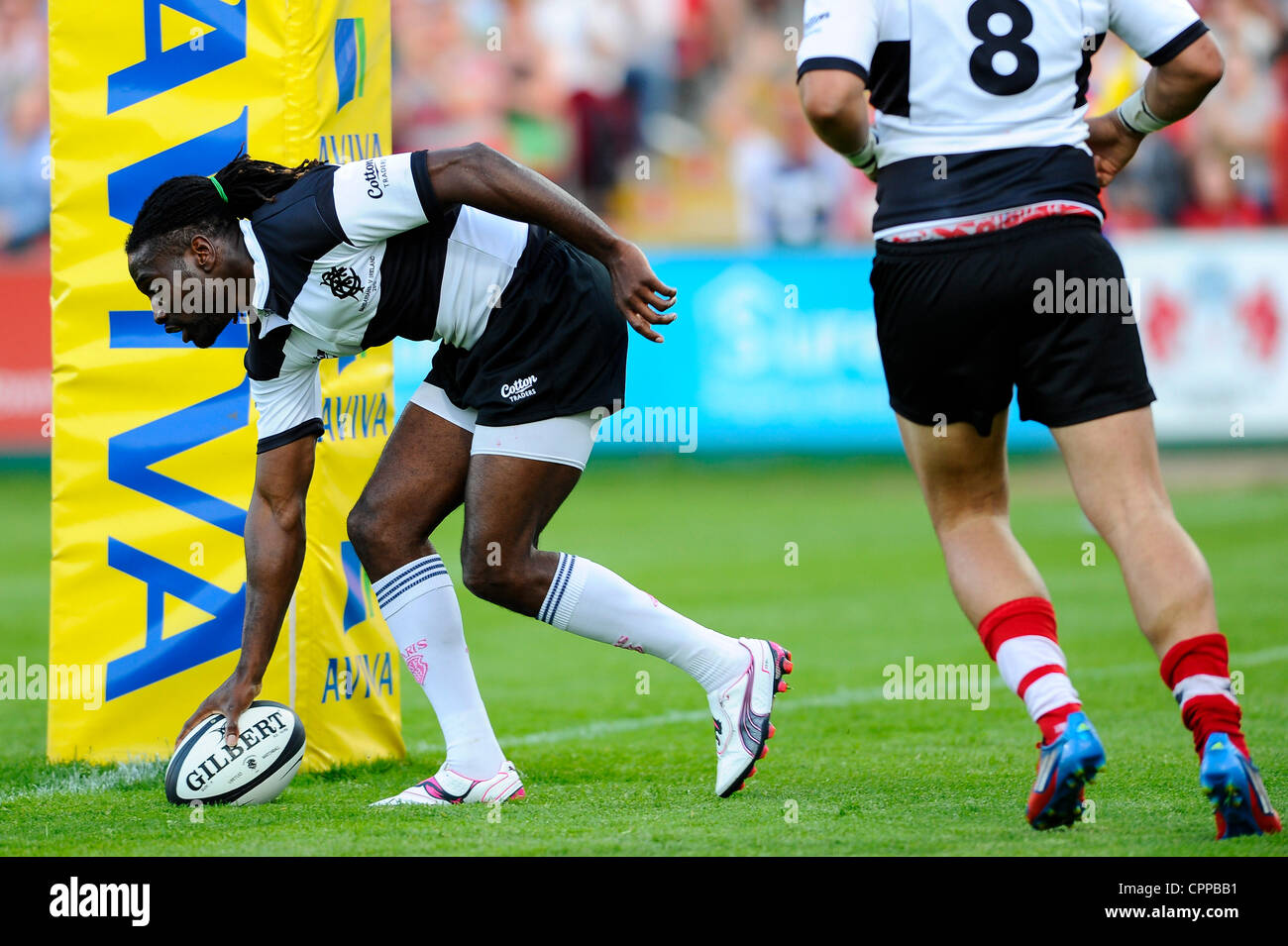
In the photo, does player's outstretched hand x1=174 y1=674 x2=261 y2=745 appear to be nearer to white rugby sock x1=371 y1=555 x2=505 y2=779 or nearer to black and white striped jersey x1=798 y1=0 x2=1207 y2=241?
white rugby sock x1=371 y1=555 x2=505 y2=779

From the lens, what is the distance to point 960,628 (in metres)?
8.11

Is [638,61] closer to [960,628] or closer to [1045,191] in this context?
[960,628]

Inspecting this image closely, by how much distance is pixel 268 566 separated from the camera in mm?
4426

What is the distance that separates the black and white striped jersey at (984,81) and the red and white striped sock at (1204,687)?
1055 mm

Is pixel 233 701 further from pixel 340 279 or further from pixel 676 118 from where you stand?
pixel 676 118

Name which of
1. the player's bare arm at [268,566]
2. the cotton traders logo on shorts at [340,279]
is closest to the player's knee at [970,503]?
the cotton traders logo on shorts at [340,279]

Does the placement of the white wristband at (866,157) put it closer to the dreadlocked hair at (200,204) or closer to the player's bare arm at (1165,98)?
the player's bare arm at (1165,98)

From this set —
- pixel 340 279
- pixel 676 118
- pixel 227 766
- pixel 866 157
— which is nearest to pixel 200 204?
pixel 340 279

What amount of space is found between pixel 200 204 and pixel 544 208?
3.09 ft

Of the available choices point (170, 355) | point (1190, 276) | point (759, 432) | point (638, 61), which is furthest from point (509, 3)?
point (170, 355)

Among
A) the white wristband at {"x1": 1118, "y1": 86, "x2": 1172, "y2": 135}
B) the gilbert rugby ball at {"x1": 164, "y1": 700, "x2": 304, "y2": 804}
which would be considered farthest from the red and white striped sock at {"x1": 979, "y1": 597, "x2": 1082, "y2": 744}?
the gilbert rugby ball at {"x1": 164, "y1": 700, "x2": 304, "y2": 804}

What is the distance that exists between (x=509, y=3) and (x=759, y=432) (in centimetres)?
620

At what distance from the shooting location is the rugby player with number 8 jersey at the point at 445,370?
4.17m

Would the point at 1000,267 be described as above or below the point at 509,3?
below
